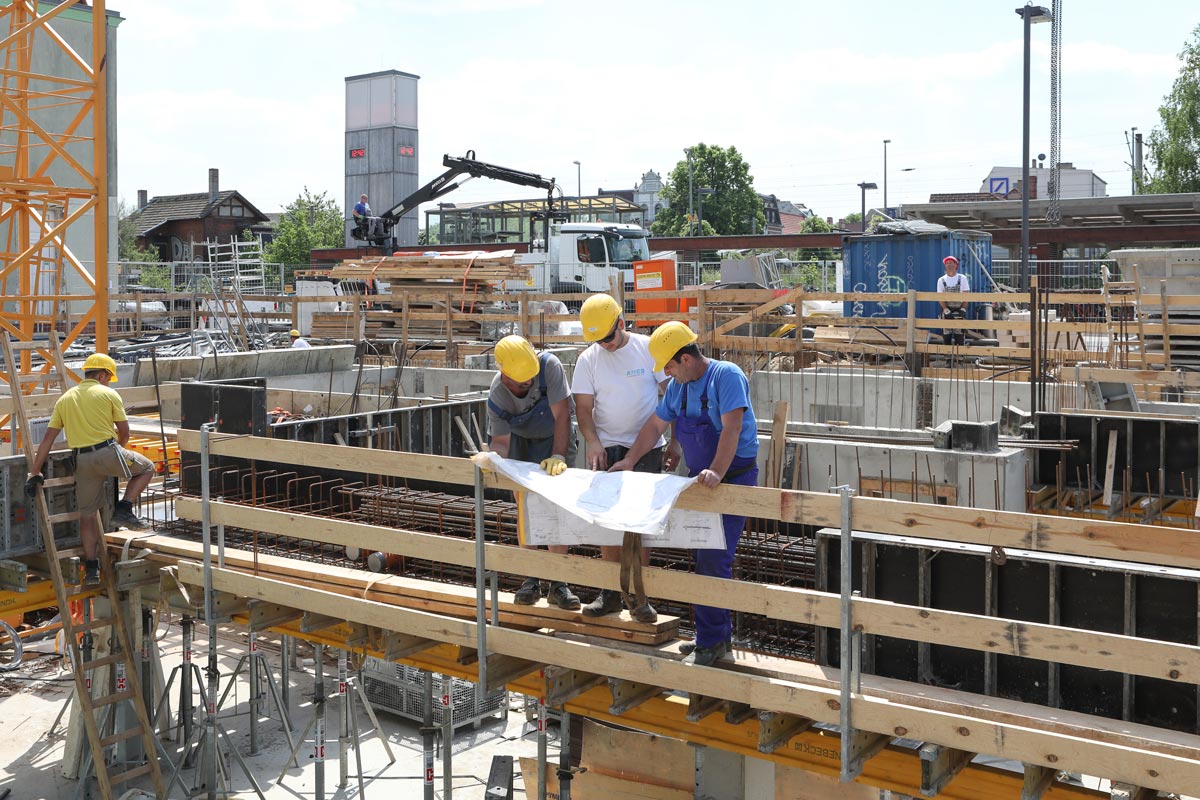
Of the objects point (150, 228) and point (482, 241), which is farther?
point (150, 228)

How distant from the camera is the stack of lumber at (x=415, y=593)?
6.34m

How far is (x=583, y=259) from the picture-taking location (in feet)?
104

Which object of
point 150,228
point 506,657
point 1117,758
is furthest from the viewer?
point 150,228

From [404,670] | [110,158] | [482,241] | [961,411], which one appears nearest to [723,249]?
[482,241]

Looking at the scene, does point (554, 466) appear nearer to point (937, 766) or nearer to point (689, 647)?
point (689, 647)

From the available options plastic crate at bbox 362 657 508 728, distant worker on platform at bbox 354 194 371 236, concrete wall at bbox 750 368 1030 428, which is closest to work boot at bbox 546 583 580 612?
plastic crate at bbox 362 657 508 728

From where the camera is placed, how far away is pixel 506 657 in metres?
6.82

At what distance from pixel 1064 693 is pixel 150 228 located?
226 ft

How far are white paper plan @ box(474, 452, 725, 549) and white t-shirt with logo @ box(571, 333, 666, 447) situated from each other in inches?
21.6

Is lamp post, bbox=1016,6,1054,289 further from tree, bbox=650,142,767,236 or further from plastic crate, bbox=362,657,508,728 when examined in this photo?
tree, bbox=650,142,767,236

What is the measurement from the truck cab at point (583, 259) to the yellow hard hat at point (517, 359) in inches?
962

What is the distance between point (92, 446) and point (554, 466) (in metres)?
4.81

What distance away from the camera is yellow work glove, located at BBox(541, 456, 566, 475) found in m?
6.26

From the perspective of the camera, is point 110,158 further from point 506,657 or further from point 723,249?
point 506,657
